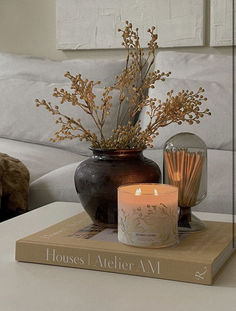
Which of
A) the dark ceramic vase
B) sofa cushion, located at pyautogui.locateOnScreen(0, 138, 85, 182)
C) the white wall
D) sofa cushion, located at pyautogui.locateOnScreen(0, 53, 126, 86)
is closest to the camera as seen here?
the dark ceramic vase

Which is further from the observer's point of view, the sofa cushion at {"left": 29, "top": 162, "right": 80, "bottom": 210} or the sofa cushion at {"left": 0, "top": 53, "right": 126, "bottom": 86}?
the sofa cushion at {"left": 0, "top": 53, "right": 126, "bottom": 86}

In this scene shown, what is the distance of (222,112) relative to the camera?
2152mm

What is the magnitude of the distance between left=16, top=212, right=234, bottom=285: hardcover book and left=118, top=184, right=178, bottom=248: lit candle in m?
0.02

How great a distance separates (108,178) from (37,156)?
118cm

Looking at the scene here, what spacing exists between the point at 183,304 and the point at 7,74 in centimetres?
215

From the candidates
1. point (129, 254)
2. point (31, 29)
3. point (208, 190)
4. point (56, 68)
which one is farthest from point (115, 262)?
point (31, 29)

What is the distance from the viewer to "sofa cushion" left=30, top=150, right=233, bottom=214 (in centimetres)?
155

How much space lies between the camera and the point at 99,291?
0.79m

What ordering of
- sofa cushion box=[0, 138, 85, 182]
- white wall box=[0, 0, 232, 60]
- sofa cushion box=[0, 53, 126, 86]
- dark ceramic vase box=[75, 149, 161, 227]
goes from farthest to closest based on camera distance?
white wall box=[0, 0, 232, 60]
sofa cushion box=[0, 53, 126, 86]
sofa cushion box=[0, 138, 85, 182]
dark ceramic vase box=[75, 149, 161, 227]

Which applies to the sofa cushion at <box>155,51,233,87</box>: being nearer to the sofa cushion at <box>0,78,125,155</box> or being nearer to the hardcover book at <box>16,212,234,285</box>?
the sofa cushion at <box>0,78,125,155</box>

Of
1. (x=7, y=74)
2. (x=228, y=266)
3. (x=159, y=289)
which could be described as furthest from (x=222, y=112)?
(x=159, y=289)

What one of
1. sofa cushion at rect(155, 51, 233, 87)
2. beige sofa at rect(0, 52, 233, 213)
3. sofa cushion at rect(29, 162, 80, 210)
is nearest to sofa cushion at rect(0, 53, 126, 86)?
beige sofa at rect(0, 52, 233, 213)

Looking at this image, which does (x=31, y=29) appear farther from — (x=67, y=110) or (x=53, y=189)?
(x=53, y=189)

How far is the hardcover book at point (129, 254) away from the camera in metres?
0.81
